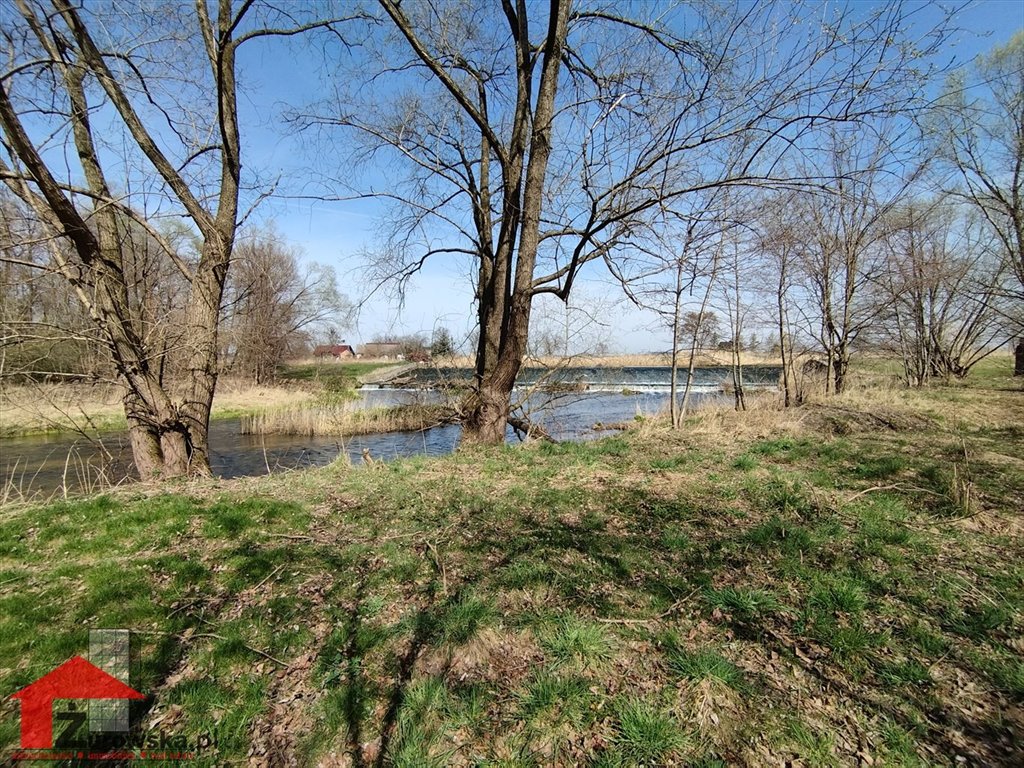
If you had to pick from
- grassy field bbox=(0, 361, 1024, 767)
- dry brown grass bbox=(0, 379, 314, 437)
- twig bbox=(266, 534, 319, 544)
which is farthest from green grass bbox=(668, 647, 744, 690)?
dry brown grass bbox=(0, 379, 314, 437)

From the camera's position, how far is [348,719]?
2.08 metres

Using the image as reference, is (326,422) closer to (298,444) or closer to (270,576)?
(298,444)

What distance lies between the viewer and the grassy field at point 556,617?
1979mm

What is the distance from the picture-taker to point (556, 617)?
2664 mm

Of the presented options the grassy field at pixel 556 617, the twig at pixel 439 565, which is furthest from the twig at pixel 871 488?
the twig at pixel 439 565

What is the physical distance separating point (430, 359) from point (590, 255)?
148 inches

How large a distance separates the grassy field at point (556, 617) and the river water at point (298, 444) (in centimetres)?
302

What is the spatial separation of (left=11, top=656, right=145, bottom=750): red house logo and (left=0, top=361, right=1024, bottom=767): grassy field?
2.8 inches

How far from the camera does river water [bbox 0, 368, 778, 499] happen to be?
841 centimetres

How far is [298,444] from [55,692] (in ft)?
46.8

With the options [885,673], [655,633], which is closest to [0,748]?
[655,633]

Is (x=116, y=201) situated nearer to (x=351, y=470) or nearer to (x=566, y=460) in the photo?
(x=351, y=470)

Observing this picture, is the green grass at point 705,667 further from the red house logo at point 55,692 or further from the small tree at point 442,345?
the small tree at point 442,345

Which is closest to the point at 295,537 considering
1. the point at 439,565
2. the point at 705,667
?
the point at 439,565
